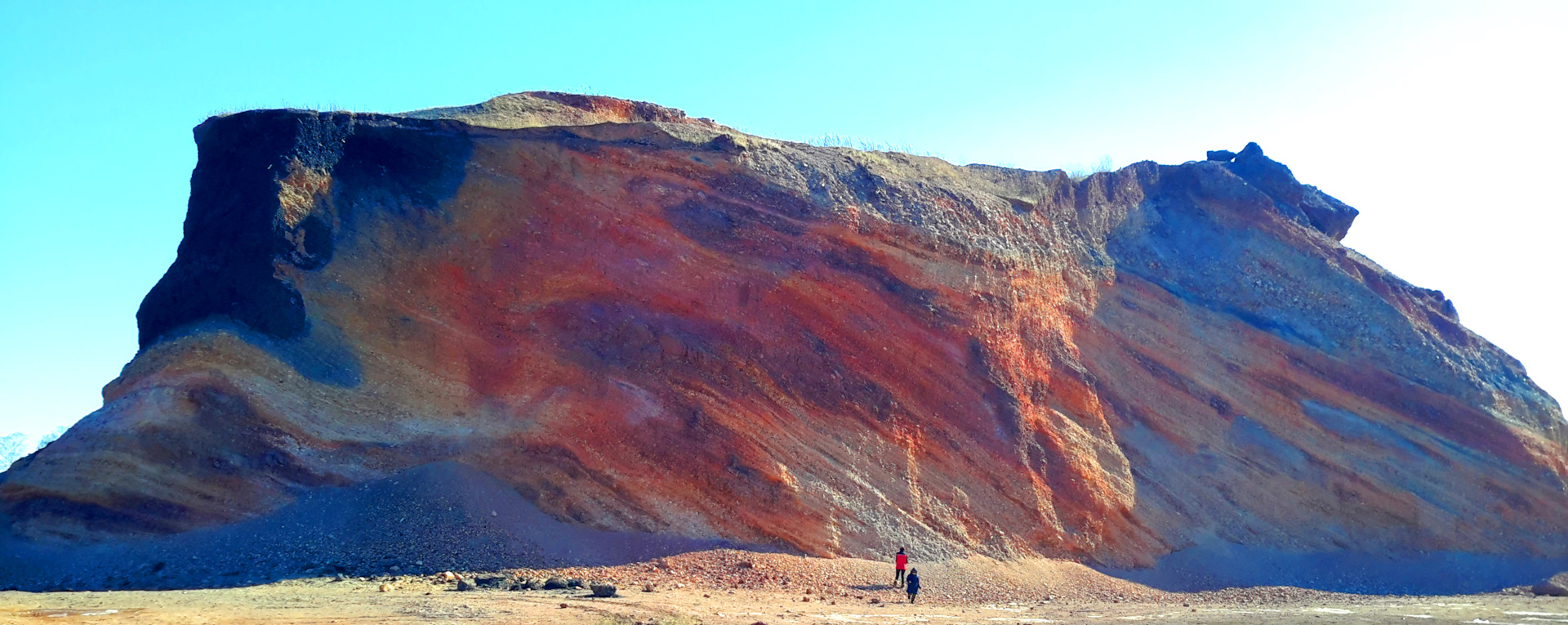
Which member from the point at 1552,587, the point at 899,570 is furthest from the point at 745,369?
the point at 1552,587

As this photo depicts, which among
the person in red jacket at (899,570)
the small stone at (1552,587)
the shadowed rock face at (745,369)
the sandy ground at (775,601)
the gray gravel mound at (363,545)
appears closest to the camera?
the sandy ground at (775,601)

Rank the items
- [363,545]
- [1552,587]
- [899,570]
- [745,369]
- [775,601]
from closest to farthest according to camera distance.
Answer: [775,601] → [363,545] → [899,570] → [745,369] → [1552,587]

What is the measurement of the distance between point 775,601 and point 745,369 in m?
4.56

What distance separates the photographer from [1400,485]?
21234mm

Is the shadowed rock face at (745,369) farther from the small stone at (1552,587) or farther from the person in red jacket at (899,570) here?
the small stone at (1552,587)

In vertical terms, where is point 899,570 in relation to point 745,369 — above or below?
below

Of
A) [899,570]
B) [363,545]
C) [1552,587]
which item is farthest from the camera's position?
[1552,587]

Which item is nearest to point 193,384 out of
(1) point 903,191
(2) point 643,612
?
(2) point 643,612

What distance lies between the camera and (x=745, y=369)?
59.0 ft

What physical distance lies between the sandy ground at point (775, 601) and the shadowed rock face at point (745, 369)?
27.4 inches

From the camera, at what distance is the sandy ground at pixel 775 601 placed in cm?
1208

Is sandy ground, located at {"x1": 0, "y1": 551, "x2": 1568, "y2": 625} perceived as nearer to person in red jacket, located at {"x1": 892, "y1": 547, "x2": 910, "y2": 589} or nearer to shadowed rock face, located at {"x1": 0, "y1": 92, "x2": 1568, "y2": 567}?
person in red jacket, located at {"x1": 892, "y1": 547, "x2": 910, "y2": 589}

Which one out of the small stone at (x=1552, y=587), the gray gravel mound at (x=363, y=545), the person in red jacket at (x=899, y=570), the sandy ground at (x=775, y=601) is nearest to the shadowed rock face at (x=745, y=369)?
the gray gravel mound at (x=363, y=545)

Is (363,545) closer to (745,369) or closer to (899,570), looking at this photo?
(745,369)
